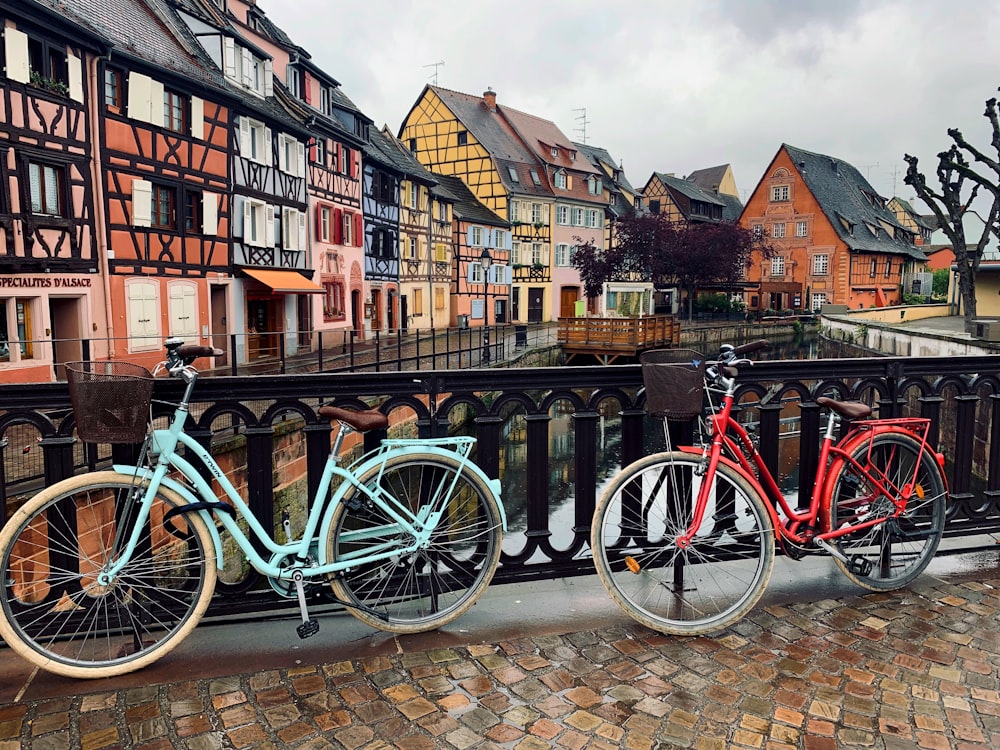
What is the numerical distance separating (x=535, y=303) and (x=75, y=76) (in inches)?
1362

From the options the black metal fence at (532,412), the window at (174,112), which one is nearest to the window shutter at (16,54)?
the window at (174,112)

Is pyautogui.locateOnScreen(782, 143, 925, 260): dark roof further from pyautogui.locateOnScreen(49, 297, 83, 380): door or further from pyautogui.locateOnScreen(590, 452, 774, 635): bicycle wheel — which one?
pyautogui.locateOnScreen(590, 452, 774, 635): bicycle wheel

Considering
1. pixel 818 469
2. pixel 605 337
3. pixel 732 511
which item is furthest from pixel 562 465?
pixel 818 469

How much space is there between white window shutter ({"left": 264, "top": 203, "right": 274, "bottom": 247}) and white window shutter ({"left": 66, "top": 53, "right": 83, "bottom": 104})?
283 inches

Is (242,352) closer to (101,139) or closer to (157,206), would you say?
(157,206)

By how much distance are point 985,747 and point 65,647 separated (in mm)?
3044

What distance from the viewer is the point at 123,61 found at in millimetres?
16828

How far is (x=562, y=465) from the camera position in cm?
1870

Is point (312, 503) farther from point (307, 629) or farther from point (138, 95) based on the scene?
point (138, 95)

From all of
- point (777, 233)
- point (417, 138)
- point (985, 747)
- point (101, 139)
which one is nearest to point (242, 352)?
point (101, 139)

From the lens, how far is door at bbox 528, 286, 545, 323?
1897 inches

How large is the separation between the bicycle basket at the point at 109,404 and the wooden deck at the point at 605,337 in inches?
1165

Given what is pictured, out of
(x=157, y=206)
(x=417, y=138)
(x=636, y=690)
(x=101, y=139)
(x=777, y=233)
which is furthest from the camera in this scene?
(x=777, y=233)

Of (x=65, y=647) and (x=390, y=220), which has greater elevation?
(x=390, y=220)
